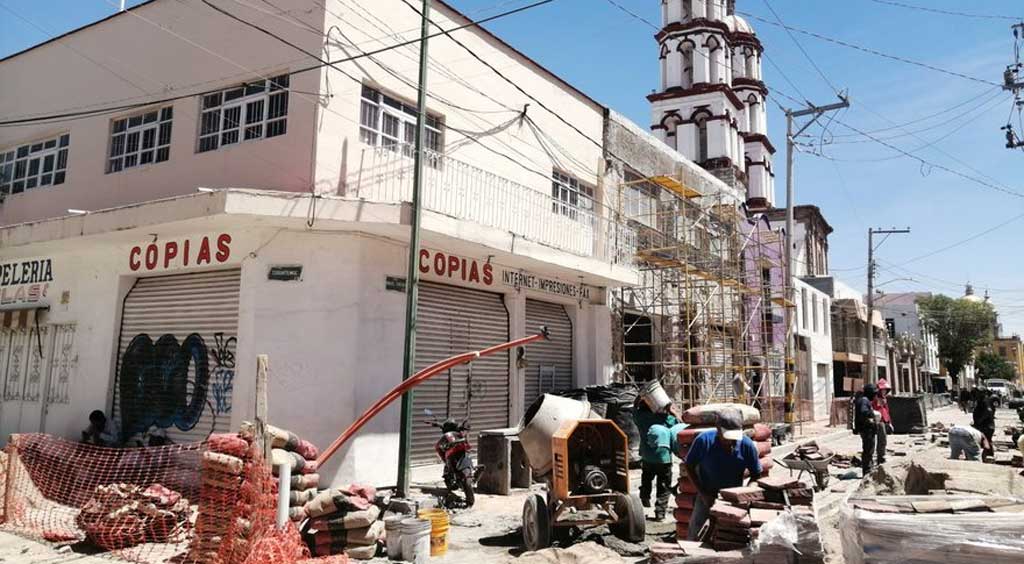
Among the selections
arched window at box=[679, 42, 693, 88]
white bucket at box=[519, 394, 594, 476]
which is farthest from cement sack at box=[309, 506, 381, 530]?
arched window at box=[679, 42, 693, 88]

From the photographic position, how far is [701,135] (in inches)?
1690

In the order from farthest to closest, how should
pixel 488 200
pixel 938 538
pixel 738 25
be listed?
pixel 738 25 → pixel 488 200 → pixel 938 538

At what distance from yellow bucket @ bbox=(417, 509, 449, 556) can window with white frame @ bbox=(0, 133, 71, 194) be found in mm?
11742

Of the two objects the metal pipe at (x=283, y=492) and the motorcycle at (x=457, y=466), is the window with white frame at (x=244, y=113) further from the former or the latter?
the metal pipe at (x=283, y=492)

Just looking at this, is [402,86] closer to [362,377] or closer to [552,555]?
[362,377]

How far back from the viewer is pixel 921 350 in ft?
201

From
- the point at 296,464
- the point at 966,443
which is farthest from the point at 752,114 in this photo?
the point at 296,464

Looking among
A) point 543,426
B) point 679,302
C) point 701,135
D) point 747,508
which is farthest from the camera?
point 701,135

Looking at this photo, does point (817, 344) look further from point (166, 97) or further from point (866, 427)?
point (166, 97)

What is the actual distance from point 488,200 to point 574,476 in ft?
22.4

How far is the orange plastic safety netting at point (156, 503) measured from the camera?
5938 millimetres

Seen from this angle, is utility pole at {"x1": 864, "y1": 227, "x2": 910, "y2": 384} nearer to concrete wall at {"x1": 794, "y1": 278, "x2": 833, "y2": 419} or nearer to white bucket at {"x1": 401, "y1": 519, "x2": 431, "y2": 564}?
concrete wall at {"x1": 794, "y1": 278, "x2": 833, "y2": 419}

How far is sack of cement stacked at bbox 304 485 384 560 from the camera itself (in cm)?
653

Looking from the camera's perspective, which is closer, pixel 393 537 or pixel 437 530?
pixel 393 537
